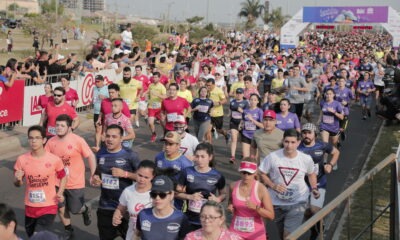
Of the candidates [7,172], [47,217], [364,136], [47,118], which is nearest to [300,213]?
[47,217]

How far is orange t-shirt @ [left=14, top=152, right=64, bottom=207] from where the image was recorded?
6371mm

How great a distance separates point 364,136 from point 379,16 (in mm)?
21452

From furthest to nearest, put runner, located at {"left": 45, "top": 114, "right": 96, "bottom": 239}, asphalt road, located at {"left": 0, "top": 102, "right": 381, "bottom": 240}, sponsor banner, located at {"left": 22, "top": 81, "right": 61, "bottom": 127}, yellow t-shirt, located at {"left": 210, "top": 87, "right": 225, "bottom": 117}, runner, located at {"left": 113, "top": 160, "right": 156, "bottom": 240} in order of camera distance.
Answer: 1. sponsor banner, located at {"left": 22, "top": 81, "right": 61, "bottom": 127}
2. yellow t-shirt, located at {"left": 210, "top": 87, "right": 225, "bottom": 117}
3. asphalt road, located at {"left": 0, "top": 102, "right": 381, "bottom": 240}
4. runner, located at {"left": 45, "top": 114, "right": 96, "bottom": 239}
5. runner, located at {"left": 113, "top": 160, "right": 156, "bottom": 240}

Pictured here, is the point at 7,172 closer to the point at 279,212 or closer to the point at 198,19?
the point at 279,212

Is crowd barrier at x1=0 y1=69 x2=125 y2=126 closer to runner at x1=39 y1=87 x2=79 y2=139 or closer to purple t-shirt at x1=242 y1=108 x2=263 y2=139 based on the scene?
runner at x1=39 y1=87 x2=79 y2=139

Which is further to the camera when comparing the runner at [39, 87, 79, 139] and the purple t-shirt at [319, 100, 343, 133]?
the purple t-shirt at [319, 100, 343, 133]

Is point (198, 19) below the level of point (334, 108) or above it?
above

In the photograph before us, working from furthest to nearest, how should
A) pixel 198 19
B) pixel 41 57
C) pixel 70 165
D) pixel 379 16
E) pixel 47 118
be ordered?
pixel 198 19 → pixel 379 16 → pixel 41 57 → pixel 47 118 → pixel 70 165

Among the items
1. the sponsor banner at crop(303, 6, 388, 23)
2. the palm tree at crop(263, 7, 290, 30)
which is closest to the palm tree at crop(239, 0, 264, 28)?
the palm tree at crop(263, 7, 290, 30)

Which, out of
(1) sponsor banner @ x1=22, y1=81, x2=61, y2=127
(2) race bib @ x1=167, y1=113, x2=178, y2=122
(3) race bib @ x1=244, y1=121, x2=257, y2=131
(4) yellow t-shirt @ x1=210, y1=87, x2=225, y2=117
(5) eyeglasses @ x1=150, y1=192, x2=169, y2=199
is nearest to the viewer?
(5) eyeglasses @ x1=150, y1=192, x2=169, y2=199

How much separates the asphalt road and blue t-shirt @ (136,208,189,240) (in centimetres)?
295

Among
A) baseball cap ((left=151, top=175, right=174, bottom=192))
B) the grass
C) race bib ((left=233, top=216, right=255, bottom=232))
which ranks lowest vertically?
the grass

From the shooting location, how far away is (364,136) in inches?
605

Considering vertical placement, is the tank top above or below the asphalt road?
above
